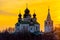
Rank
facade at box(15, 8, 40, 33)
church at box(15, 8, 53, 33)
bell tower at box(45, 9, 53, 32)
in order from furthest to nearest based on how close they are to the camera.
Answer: bell tower at box(45, 9, 53, 32) → church at box(15, 8, 53, 33) → facade at box(15, 8, 40, 33)

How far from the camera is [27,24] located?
82312 mm

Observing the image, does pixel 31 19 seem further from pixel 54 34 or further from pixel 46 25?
pixel 54 34

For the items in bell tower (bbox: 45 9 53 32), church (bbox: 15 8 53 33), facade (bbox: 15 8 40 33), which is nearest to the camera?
facade (bbox: 15 8 40 33)

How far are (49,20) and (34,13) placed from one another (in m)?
5.83

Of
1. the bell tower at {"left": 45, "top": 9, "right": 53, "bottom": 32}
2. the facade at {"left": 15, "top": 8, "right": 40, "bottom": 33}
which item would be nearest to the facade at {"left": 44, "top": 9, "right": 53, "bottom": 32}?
the bell tower at {"left": 45, "top": 9, "right": 53, "bottom": 32}

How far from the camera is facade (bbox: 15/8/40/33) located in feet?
272

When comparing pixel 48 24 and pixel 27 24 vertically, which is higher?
Result: pixel 27 24

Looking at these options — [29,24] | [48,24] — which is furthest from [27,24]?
[48,24]

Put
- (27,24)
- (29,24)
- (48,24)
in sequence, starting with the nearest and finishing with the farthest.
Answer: (27,24) → (29,24) → (48,24)

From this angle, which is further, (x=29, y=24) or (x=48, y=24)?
(x=48, y=24)

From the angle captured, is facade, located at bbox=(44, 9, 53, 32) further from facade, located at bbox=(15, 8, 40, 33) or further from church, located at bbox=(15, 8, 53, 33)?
facade, located at bbox=(15, 8, 40, 33)

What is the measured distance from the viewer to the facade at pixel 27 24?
82812 mm

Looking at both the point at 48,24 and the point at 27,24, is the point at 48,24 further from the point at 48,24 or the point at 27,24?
the point at 27,24

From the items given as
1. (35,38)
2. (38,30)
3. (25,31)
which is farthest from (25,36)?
(38,30)
